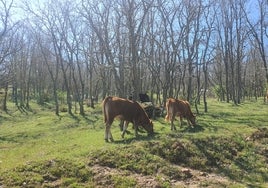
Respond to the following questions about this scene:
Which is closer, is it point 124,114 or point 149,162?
point 149,162

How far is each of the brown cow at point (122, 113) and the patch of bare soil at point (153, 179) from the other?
11.7ft

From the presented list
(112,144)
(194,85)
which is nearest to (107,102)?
(112,144)

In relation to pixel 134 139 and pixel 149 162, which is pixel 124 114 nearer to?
pixel 134 139

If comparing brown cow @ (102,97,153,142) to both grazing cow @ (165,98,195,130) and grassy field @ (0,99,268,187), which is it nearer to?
grassy field @ (0,99,268,187)

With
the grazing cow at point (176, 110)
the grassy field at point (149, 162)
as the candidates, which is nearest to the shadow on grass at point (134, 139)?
the grassy field at point (149, 162)

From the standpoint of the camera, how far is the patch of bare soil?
10.6 meters

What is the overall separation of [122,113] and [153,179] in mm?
4707

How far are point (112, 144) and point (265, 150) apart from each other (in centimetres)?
562

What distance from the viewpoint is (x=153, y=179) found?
10984 mm

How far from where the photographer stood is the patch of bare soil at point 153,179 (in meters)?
10.6

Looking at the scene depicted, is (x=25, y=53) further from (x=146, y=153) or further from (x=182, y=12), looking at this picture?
(x=146, y=153)

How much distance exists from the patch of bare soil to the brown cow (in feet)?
11.7

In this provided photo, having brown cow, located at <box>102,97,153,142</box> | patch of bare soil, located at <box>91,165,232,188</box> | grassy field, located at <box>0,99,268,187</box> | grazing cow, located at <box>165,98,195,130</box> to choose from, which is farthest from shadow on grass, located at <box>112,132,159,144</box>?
patch of bare soil, located at <box>91,165,232,188</box>

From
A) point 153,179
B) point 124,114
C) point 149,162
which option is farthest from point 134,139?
point 153,179
